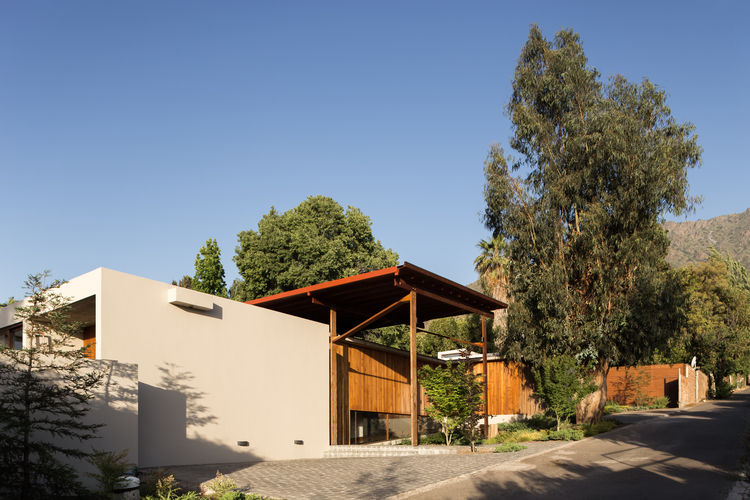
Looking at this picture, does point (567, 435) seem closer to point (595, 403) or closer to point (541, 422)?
point (595, 403)

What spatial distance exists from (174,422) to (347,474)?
13.0 feet

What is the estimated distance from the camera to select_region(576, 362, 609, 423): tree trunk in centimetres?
1980

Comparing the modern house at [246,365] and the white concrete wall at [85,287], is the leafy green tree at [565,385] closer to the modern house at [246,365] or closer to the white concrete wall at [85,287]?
the modern house at [246,365]

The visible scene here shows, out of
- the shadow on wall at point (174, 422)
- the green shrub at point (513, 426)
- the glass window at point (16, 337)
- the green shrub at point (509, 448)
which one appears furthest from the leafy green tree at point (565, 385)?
the glass window at point (16, 337)

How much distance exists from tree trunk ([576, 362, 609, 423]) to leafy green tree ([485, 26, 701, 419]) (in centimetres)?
3

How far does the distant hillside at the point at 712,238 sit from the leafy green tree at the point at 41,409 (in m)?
A: 145

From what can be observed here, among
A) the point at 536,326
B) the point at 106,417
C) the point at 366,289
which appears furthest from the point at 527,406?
the point at 106,417

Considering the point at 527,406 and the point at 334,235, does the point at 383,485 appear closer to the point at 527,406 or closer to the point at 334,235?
the point at 527,406

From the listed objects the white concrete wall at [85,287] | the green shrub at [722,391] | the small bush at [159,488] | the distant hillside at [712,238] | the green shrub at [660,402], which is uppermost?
the distant hillside at [712,238]

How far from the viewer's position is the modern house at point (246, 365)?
1237cm

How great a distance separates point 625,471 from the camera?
36.3 ft

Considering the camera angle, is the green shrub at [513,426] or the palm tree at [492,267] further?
the palm tree at [492,267]

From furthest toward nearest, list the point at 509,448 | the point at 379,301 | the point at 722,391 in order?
1. the point at 722,391
2. the point at 379,301
3. the point at 509,448

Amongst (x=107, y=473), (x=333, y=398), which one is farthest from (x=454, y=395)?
(x=107, y=473)
